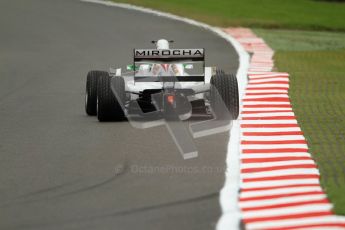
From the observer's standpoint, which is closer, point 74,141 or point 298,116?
point 74,141

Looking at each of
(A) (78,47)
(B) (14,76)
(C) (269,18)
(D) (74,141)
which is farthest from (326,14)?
(D) (74,141)

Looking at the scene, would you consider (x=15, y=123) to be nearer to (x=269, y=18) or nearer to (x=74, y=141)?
(x=74, y=141)

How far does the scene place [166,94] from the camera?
14.3m

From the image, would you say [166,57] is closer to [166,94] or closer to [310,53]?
[166,94]

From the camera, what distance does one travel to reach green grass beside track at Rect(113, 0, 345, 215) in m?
12.0

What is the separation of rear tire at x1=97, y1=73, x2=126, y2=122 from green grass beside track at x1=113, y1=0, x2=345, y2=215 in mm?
2644

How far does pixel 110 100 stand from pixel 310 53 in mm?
13694

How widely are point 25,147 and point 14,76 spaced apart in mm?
10021

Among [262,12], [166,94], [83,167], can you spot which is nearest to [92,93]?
[166,94]

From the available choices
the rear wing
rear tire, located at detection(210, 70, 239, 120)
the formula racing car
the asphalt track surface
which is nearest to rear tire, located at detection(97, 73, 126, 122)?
the formula racing car

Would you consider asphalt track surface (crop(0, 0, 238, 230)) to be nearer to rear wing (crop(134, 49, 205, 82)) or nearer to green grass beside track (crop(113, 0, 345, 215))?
rear wing (crop(134, 49, 205, 82))

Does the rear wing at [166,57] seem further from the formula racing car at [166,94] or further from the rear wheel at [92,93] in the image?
the rear wheel at [92,93]

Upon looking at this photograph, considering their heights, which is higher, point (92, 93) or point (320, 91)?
point (92, 93)

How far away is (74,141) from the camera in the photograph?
43.0 feet
